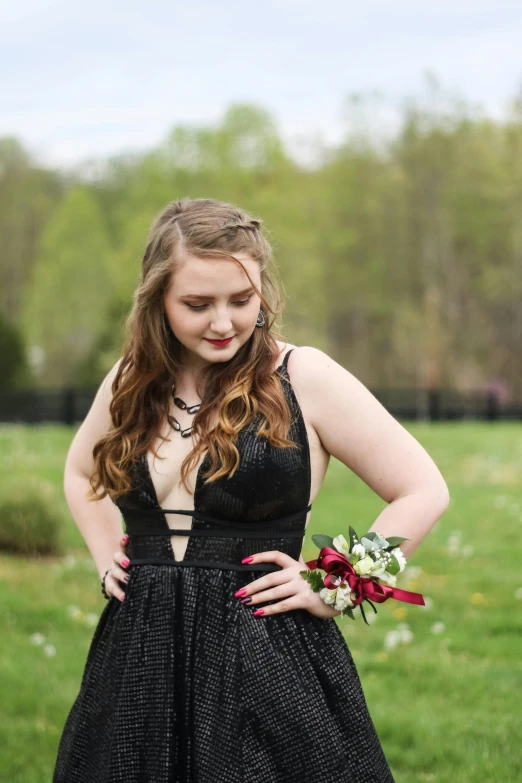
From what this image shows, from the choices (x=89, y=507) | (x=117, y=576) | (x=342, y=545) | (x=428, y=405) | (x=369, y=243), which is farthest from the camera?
(x=369, y=243)

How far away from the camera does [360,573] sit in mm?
2779

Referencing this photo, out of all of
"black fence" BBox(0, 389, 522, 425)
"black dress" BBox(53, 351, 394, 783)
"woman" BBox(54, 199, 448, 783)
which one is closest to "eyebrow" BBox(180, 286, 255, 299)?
"woman" BBox(54, 199, 448, 783)

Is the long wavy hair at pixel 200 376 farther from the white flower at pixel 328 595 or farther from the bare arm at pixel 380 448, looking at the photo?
the white flower at pixel 328 595

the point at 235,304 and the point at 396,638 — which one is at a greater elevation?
the point at 235,304

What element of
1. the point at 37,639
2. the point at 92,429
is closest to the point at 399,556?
the point at 92,429

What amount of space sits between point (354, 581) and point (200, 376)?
0.72 metres

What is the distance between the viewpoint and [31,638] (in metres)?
7.25

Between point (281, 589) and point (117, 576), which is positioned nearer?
point (281, 589)

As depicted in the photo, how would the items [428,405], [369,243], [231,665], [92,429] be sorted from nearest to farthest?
[231,665]
[92,429]
[428,405]
[369,243]

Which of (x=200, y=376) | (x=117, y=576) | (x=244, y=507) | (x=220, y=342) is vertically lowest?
(x=117, y=576)

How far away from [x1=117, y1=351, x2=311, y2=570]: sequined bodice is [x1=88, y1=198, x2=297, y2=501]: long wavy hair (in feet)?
0.11

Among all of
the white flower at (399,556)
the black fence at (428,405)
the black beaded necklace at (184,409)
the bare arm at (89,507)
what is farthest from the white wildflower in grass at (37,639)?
the black fence at (428,405)

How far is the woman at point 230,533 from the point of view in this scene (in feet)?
8.87

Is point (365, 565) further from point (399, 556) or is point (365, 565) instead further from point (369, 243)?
point (369, 243)
